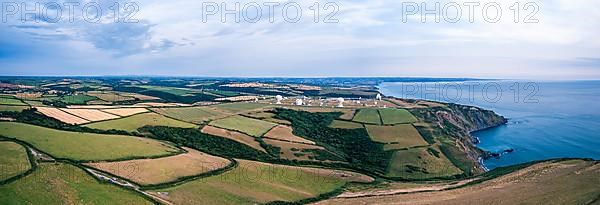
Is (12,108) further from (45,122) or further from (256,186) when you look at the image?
(256,186)

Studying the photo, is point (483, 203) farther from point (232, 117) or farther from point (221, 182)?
point (232, 117)

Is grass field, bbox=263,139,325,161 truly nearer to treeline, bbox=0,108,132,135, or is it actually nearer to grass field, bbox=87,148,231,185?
grass field, bbox=87,148,231,185

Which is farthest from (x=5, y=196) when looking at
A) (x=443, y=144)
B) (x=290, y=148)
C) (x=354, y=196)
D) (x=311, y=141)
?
(x=443, y=144)

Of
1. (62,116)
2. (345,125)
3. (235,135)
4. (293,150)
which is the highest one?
(62,116)

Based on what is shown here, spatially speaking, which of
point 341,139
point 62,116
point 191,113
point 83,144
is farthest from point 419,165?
point 62,116

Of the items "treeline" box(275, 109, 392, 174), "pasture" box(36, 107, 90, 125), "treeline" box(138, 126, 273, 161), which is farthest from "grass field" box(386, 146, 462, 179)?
"pasture" box(36, 107, 90, 125)

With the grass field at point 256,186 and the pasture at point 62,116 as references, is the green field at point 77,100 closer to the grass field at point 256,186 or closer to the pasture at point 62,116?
the pasture at point 62,116
